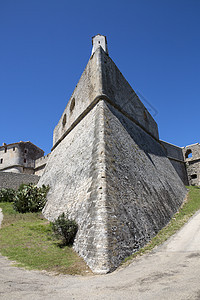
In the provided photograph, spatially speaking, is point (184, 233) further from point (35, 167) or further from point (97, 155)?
point (35, 167)

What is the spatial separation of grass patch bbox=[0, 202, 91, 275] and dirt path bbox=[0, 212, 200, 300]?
1.42 ft

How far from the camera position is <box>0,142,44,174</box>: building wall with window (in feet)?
104

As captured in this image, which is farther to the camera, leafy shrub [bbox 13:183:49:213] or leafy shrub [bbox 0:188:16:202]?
leafy shrub [bbox 0:188:16:202]

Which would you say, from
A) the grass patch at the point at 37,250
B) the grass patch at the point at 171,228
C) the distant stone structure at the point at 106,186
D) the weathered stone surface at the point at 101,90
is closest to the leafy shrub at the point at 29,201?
the distant stone structure at the point at 106,186

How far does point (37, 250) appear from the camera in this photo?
20.6 feet

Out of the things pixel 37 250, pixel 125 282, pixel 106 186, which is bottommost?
pixel 125 282

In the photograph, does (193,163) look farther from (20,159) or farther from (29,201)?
(20,159)

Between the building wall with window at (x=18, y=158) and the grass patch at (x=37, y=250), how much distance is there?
Result: 78.4 feet

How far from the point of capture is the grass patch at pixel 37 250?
511 cm

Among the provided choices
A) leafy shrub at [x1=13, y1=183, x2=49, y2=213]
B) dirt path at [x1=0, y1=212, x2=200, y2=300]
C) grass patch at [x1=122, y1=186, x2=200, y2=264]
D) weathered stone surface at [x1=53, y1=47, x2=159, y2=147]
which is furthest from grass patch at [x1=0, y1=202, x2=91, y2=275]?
weathered stone surface at [x1=53, y1=47, x2=159, y2=147]

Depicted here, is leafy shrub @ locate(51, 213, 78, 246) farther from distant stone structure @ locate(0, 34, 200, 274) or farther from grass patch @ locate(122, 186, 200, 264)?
grass patch @ locate(122, 186, 200, 264)

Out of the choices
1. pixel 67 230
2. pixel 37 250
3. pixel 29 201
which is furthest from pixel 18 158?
pixel 67 230

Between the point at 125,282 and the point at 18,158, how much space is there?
31.8m

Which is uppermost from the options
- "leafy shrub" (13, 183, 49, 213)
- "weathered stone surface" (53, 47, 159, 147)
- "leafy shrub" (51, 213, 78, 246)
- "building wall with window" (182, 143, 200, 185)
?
"weathered stone surface" (53, 47, 159, 147)
